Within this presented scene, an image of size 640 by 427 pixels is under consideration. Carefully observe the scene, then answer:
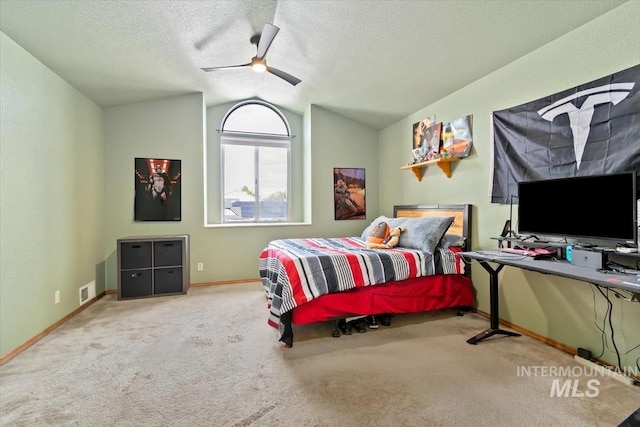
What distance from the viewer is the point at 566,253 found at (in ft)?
7.17

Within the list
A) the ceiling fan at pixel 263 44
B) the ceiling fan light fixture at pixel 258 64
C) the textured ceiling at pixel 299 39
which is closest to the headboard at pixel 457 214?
the textured ceiling at pixel 299 39

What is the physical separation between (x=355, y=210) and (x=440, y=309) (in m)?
2.37

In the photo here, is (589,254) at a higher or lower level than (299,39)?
lower

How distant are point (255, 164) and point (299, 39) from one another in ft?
8.39

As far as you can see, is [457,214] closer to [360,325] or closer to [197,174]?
[360,325]

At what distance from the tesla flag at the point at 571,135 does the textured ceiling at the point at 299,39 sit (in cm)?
54

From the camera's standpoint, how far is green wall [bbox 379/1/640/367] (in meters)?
2.04

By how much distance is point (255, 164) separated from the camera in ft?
17.0

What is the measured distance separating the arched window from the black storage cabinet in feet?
3.97

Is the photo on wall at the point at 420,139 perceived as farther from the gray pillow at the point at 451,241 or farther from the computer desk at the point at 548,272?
the computer desk at the point at 548,272

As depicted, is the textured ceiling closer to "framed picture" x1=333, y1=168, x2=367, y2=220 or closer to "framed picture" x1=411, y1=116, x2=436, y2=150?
"framed picture" x1=411, y1=116, x2=436, y2=150

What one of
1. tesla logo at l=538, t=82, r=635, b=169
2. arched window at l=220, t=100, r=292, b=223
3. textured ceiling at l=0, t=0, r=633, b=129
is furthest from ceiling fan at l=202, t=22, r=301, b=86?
tesla logo at l=538, t=82, r=635, b=169

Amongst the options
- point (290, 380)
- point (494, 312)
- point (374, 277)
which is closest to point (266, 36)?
point (374, 277)

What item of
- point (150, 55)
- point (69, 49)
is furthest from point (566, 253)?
point (69, 49)
